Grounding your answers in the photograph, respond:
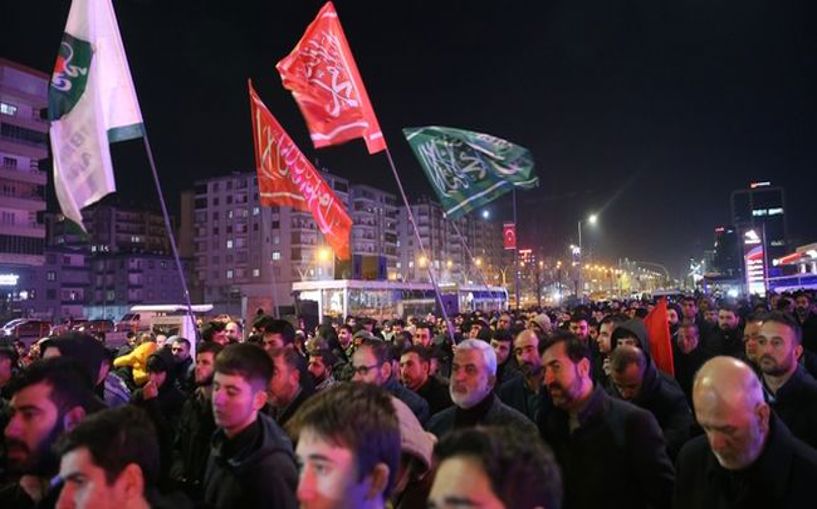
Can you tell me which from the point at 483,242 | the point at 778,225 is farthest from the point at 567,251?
the point at 483,242

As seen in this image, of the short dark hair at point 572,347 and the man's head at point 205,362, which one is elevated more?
the short dark hair at point 572,347

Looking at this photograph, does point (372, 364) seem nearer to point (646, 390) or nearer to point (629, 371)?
point (629, 371)

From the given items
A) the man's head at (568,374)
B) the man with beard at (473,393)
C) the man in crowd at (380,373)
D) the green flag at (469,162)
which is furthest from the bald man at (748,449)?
the green flag at (469,162)

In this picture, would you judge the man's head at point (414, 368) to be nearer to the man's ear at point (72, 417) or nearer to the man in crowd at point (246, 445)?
the man in crowd at point (246, 445)

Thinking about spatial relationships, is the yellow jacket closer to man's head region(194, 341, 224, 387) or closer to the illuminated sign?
man's head region(194, 341, 224, 387)

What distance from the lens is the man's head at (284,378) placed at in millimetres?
5762

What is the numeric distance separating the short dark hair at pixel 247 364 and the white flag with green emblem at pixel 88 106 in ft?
15.9

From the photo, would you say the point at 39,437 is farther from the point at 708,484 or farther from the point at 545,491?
the point at 708,484

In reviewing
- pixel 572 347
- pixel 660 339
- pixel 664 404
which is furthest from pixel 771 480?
pixel 660 339

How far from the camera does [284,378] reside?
5.79m

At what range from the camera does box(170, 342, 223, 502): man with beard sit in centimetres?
521

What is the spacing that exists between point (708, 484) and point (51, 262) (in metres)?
107

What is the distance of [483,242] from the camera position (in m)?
173

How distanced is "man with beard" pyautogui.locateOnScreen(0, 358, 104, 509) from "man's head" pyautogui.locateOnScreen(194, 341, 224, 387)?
2.42 m
